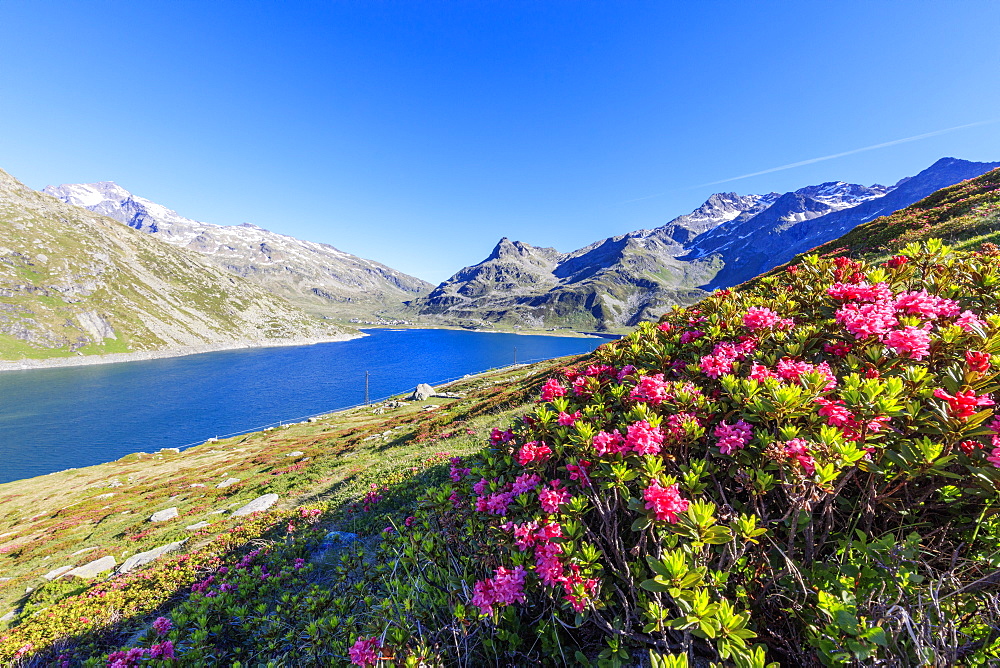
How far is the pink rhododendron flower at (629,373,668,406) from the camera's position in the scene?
3508mm

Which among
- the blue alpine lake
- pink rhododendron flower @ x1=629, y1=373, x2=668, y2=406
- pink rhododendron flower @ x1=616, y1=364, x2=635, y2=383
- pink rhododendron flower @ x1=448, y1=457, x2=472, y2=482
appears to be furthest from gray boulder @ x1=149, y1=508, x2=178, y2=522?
the blue alpine lake

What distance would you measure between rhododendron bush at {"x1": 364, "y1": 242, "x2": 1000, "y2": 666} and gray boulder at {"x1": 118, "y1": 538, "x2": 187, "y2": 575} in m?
12.4

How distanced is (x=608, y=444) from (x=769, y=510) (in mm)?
1567

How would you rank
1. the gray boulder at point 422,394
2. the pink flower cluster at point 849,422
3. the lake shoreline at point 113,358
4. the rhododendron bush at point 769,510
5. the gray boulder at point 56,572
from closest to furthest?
the rhododendron bush at point 769,510 → the pink flower cluster at point 849,422 → the gray boulder at point 56,572 → the gray boulder at point 422,394 → the lake shoreline at point 113,358

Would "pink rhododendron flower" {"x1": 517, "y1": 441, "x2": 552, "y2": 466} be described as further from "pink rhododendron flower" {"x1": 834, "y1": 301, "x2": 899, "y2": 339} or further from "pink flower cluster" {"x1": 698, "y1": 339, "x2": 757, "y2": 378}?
"pink rhododendron flower" {"x1": 834, "y1": 301, "x2": 899, "y2": 339}

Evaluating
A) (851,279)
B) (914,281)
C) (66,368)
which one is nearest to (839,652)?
(851,279)

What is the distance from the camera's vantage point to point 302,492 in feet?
48.3

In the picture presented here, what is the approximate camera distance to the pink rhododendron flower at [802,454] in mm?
2391

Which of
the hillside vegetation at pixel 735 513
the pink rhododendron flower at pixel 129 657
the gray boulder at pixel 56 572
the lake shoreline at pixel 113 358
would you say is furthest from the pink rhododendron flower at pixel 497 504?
the lake shoreline at pixel 113 358

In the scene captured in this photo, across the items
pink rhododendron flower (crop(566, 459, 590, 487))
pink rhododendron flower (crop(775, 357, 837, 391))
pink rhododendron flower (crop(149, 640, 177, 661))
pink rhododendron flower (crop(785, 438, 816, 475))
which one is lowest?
pink rhododendron flower (crop(149, 640, 177, 661))

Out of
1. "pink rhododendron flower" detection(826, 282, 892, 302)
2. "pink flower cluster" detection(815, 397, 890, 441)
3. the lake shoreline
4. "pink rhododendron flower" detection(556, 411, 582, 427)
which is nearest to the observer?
"pink flower cluster" detection(815, 397, 890, 441)

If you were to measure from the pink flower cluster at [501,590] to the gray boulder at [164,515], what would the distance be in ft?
69.0

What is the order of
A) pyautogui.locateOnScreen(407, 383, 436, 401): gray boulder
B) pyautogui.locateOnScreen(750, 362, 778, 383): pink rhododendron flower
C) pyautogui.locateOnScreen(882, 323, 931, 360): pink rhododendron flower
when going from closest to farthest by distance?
pyautogui.locateOnScreen(882, 323, 931, 360): pink rhododendron flower < pyautogui.locateOnScreen(750, 362, 778, 383): pink rhododendron flower < pyautogui.locateOnScreen(407, 383, 436, 401): gray boulder

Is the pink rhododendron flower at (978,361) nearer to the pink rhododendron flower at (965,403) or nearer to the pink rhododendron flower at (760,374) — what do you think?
the pink rhododendron flower at (965,403)
